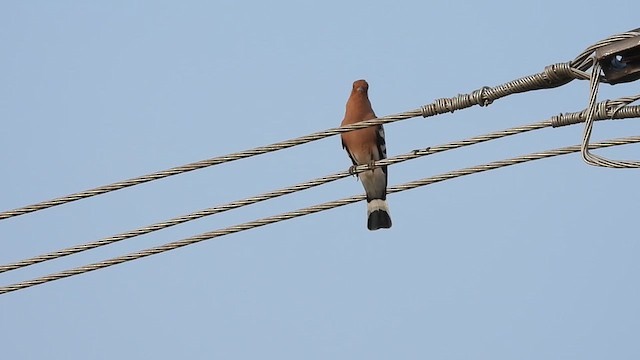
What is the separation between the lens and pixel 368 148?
10336 millimetres

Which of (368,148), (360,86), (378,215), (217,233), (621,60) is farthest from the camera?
(360,86)

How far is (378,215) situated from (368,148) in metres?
0.65

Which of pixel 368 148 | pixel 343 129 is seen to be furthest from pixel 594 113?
pixel 368 148

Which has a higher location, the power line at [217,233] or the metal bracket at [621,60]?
the metal bracket at [621,60]

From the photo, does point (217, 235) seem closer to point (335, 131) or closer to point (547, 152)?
point (335, 131)

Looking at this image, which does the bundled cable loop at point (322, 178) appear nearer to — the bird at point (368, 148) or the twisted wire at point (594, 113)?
the twisted wire at point (594, 113)

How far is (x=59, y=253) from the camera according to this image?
6004 mm

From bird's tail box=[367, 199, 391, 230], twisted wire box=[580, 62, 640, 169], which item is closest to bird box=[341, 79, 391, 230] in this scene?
bird's tail box=[367, 199, 391, 230]

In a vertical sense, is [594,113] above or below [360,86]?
below

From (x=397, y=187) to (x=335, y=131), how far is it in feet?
1.66

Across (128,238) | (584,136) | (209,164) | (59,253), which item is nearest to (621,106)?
(584,136)

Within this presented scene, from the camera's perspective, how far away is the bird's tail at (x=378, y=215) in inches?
411

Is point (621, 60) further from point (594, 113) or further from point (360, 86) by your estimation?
point (360, 86)

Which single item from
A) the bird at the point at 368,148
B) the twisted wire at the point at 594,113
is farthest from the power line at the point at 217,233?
the bird at the point at 368,148
